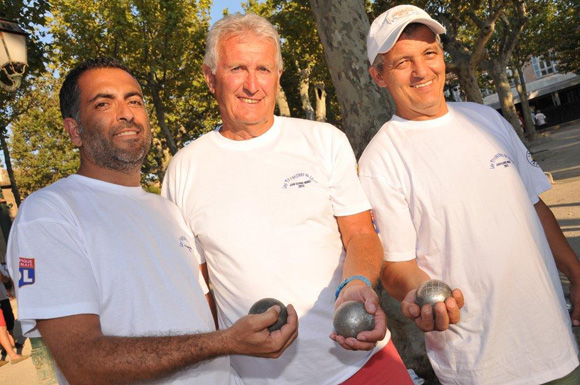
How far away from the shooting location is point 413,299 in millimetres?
2613

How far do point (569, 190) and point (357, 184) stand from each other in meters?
12.0

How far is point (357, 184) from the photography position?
3.12m

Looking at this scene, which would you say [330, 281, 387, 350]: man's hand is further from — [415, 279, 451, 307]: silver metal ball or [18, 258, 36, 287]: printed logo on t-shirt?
[18, 258, 36, 287]: printed logo on t-shirt

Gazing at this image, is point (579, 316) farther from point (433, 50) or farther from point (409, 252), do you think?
point (433, 50)

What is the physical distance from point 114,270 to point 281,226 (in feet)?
2.90

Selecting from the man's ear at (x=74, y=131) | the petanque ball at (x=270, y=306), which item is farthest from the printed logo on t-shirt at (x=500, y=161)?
the man's ear at (x=74, y=131)

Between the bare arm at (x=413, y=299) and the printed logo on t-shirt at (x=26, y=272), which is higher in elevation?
the printed logo on t-shirt at (x=26, y=272)

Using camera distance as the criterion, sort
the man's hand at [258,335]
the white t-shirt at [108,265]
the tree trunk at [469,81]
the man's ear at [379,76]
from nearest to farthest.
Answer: the man's hand at [258,335], the white t-shirt at [108,265], the man's ear at [379,76], the tree trunk at [469,81]

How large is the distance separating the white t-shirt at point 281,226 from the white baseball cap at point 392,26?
1.73 ft

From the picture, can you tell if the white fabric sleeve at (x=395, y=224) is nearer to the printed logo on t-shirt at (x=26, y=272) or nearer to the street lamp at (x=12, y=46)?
the printed logo on t-shirt at (x=26, y=272)

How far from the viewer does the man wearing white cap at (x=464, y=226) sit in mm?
2768

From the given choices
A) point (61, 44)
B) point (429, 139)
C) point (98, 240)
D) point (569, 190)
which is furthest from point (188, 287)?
point (61, 44)

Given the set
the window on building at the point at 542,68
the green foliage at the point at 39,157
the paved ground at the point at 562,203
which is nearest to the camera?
the paved ground at the point at 562,203

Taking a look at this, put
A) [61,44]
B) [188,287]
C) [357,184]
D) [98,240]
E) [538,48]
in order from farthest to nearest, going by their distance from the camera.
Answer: [538,48], [61,44], [357,184], [188,287], [98,240]
